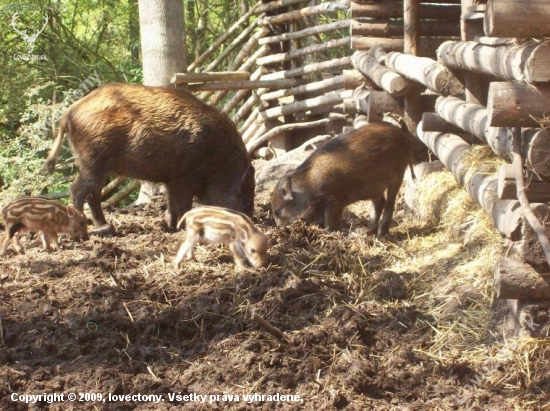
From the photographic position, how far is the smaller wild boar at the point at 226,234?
6.44m

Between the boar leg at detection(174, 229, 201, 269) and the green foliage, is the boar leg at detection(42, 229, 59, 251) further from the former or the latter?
the green foliage

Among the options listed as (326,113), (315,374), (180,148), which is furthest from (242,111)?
(315,374)

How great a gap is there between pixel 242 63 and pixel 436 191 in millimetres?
9326

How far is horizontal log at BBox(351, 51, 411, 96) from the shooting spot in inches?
339

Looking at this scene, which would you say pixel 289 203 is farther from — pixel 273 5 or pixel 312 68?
pixel 273 5

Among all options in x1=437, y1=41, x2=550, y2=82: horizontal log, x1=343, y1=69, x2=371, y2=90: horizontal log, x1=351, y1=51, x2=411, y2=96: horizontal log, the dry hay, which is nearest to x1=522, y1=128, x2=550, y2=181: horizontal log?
x1=437, y1=41, x2=550, y2=82: horizontal log

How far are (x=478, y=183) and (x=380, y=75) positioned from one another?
3184 mm

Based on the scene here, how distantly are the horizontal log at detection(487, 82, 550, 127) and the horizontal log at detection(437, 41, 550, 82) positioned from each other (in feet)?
0.29

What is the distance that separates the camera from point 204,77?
38.1 feet

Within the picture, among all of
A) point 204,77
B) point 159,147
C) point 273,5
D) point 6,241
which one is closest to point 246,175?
point 159,147

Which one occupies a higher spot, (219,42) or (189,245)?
(219,42)

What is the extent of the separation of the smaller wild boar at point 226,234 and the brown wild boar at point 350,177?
1.44m

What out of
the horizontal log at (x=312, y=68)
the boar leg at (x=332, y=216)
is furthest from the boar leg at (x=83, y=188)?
the horizontal log at (x=312, y=68)

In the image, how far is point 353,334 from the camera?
534cm
